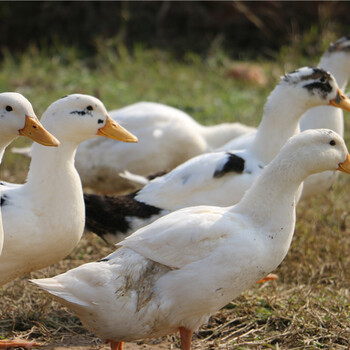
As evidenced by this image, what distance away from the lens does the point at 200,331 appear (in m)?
4.25

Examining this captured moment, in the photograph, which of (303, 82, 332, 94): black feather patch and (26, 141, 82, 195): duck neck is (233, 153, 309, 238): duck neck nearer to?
(26, 141, 82, 195): duck neck

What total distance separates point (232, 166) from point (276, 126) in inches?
18.7

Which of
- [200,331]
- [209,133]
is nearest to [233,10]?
[209,133]

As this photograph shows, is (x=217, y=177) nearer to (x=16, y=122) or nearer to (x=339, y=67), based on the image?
(x=16, y=122)

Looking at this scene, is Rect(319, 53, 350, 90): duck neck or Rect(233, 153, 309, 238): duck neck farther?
Rect(319, 53, 350, 90): duck neck

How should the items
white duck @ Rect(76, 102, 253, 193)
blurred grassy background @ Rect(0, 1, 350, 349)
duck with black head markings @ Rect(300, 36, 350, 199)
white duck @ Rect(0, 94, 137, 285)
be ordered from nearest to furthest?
1. white duck @ Rect(0, 94, 137, 285)
2. blurred grassy background @ Rect(0, 1, 350, 349)
3. duck with black head markings @ Rect(300, 36, 350, 199)
4. white duck @ Rect(76, 102, 253, 193)

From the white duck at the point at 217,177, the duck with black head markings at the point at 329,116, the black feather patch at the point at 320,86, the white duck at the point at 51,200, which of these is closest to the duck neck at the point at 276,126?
the white duck at the point at 217,177

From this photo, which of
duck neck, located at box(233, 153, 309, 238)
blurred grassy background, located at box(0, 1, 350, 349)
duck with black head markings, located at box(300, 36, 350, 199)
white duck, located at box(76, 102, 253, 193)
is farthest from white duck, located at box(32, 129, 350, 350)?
white duck, located at box(76, 102, 253, 193)

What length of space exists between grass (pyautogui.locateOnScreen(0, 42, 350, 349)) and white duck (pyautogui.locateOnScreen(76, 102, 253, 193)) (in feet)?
1.88

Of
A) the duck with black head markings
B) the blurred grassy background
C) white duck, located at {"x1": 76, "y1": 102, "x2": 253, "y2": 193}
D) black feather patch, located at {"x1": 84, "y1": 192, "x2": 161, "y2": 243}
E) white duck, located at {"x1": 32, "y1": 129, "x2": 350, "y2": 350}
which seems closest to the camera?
white duck, located at {"x1": 32, "y1": 129, "x2": 350, "y2": 350}

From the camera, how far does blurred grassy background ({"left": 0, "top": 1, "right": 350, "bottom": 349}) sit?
4.23 m

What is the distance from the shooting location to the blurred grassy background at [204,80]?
4.23 meters

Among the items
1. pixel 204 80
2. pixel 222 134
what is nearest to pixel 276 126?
pixel 222 134

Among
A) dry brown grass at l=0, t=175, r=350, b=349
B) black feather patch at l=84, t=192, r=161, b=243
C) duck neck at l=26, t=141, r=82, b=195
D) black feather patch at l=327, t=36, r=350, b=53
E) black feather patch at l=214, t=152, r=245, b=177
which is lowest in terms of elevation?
dry brown grass at l=0, t=175, r=350, b=349
